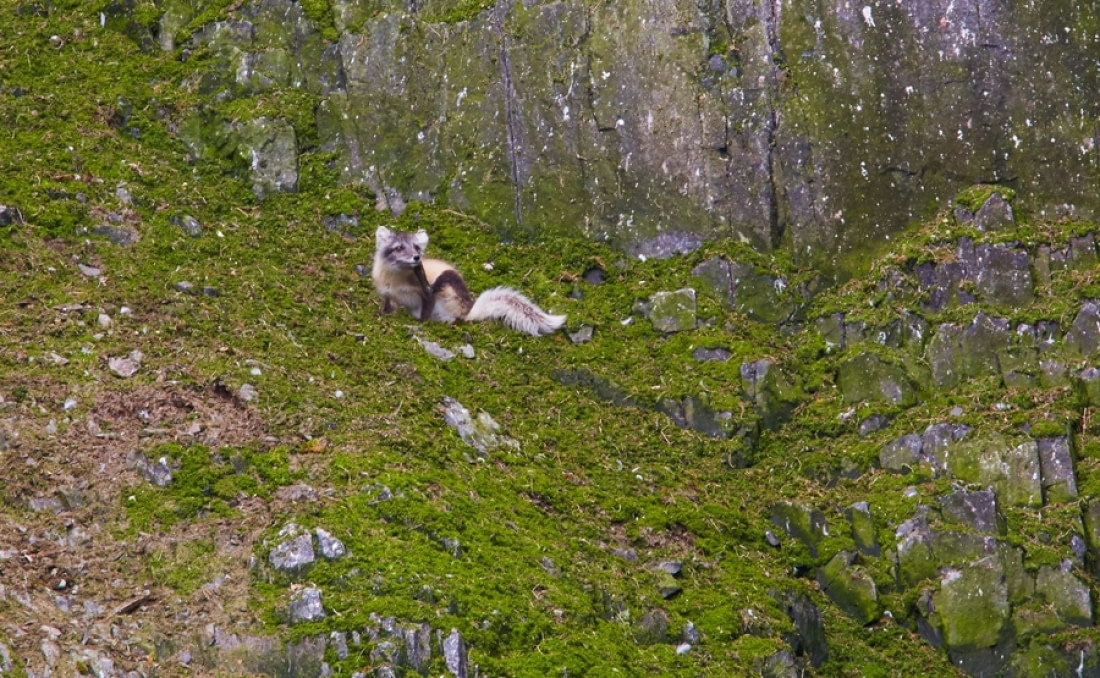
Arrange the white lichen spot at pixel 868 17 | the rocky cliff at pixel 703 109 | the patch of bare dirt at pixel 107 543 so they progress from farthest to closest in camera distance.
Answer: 1. the white lichen spot at pixel 868 17
2. the rocky cliff at pixel 703 109
3. the patch of bare dirt at pixel 107 543

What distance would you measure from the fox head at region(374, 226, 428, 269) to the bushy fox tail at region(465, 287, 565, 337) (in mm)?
1058

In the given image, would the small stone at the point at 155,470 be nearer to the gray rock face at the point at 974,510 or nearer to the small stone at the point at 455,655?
the small stone at the point at 455,655

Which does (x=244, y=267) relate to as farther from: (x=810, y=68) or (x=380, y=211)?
(x=810, y=68)

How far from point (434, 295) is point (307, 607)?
626cm

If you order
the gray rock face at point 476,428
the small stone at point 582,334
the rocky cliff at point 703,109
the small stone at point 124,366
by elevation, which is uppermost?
the rocky cliff at point 703,109

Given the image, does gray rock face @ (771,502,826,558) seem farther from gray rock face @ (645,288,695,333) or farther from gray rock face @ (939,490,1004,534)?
gray rock face @ (645,288,695,333)

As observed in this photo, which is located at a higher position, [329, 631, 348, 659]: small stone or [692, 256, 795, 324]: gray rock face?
[692, 256, 795, 324]: gray rock face

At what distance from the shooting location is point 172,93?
63.3ft

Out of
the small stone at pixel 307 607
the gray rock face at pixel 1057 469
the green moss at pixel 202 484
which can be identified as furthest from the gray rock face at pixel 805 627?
the green moss at pixel 202 484

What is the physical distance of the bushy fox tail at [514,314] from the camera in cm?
1666

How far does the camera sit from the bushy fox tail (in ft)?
54.6

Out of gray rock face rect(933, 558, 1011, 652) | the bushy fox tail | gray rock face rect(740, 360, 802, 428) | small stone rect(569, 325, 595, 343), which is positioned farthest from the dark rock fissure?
gray rock face rect(933, 558, 1011, 652)

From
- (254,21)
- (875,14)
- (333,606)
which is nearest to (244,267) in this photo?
(254,21)

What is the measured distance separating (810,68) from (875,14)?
119 cm
